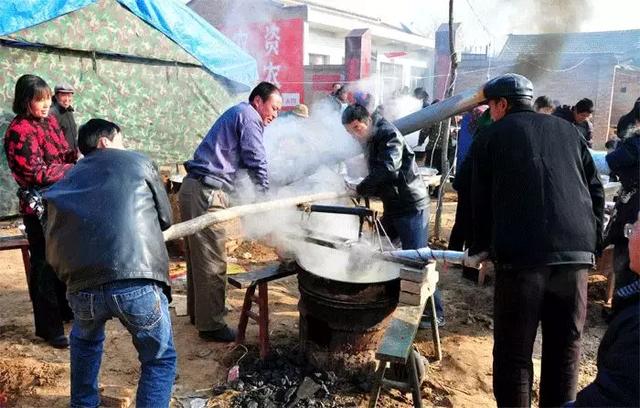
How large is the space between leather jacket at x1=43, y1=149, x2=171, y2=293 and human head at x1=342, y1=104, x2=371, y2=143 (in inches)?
87.2

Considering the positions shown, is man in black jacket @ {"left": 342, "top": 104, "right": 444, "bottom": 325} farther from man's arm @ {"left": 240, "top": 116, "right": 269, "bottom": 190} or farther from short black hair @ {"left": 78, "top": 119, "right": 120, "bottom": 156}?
short black hair @ {"left": 78, "top": 119, "right": 120, "bottom": 156}

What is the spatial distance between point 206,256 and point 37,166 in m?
1.60

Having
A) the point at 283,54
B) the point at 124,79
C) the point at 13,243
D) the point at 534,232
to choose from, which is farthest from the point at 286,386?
the point at 283,54

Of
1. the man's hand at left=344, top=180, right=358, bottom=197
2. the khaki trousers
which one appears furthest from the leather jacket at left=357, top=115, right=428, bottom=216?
the khaki trousers

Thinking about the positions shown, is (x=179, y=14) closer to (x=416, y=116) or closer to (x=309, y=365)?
(x=416, y=116)

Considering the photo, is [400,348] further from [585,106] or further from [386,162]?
[585,106]

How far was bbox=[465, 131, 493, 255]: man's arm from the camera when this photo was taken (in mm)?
2996

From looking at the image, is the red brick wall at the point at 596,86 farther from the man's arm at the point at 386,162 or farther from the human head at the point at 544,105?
the man's arm at the point at 386,162

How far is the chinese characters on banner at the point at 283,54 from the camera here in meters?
17.4

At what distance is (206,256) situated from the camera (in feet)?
14.4

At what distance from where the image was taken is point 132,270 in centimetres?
272

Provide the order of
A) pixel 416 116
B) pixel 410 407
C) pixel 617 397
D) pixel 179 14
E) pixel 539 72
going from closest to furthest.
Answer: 1. pixel 617 397
2. pixel 410 407
3. pixel 416 116
4. pixel 179 14
5. pixel 539 72

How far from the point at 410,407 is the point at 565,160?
7.13 ft

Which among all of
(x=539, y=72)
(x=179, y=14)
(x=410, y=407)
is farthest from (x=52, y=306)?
(x=539, y=72)
